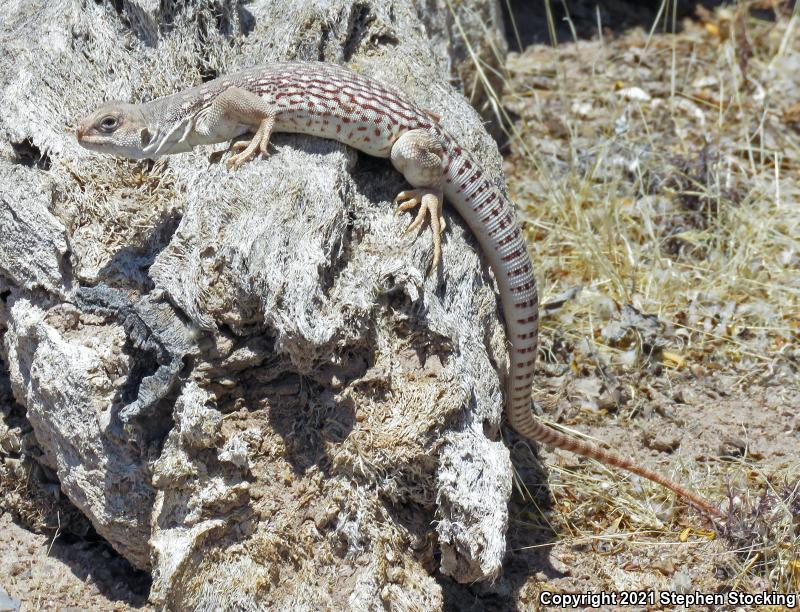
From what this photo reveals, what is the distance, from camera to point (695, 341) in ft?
16.3

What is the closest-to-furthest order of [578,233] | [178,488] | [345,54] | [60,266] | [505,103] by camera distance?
[178,488] < [60,266] < [345,54] < [578,233] < [505,103]

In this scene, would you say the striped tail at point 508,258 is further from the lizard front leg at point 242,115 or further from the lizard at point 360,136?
the lizard front leg at point 242,115

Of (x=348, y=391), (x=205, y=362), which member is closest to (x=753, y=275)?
(x=348, y=391)

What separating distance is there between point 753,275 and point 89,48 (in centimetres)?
388

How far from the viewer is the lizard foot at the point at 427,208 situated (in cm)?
368

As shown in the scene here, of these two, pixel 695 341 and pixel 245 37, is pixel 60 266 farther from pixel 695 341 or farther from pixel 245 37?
pixel 695 341

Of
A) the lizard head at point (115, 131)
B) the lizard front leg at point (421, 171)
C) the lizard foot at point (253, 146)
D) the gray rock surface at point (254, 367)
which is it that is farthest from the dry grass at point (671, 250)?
the lizard head at point (115, 131)

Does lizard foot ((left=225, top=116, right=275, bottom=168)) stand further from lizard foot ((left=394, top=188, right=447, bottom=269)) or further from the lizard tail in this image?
the lizard tail

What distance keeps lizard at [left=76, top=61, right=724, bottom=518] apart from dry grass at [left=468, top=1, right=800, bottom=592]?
0.30m

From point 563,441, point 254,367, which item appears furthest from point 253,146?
point 563,441

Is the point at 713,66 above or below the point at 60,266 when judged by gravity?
below

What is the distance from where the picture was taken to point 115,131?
Answer: 363cm

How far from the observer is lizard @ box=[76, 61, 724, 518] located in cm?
370

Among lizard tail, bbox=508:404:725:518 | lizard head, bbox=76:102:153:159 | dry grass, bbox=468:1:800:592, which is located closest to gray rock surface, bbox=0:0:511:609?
lizard head, bbox=76:102:153:159
